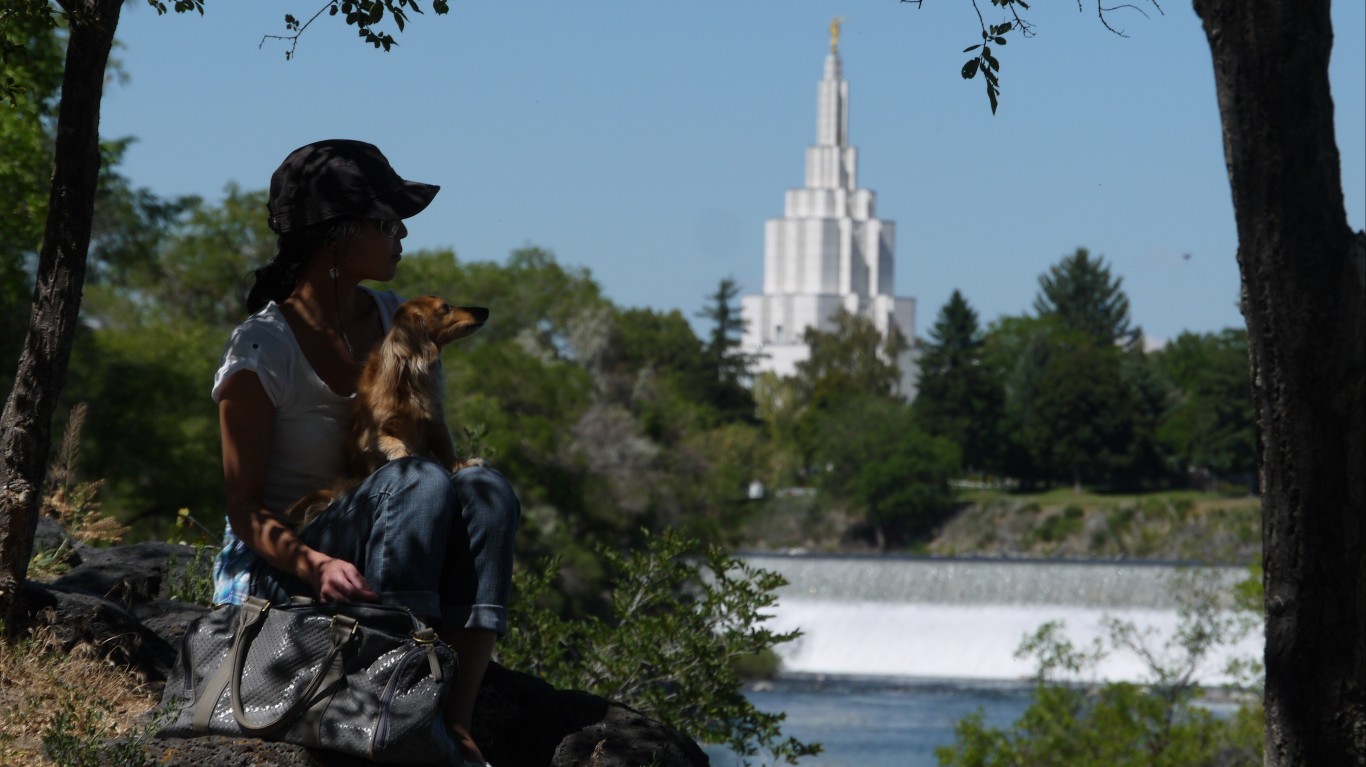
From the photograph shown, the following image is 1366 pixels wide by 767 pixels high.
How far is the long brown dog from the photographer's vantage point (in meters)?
3.25

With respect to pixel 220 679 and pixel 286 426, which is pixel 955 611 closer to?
pixel 286 426

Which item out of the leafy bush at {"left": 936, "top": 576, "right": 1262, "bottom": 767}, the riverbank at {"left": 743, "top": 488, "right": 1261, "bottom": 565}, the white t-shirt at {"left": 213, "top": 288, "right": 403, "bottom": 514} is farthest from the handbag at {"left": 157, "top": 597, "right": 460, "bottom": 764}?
the riverbank at {"left": 743, "top": 488, "right": 1261, "bottom": 565}

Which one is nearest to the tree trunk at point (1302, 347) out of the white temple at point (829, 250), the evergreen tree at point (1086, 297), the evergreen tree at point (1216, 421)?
the evergreen tree at point (1216, 421)

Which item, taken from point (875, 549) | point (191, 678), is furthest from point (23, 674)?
point (875, 549)

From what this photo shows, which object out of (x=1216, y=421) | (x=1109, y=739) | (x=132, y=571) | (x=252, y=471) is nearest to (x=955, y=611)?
(x=1109, y=739)

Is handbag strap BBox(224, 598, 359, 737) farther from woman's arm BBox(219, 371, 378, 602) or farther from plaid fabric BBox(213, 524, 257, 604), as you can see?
plaid fabric BBox(213, 524, 257, 604)

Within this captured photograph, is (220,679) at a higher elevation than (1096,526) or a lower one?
lower

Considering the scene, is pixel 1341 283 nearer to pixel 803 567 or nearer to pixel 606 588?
pixel 606 588

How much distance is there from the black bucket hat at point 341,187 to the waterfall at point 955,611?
28.1 meters

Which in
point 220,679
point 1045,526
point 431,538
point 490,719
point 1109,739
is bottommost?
point 1109,739

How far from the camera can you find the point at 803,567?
3591cm

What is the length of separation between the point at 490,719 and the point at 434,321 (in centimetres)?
80

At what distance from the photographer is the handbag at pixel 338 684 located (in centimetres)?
294

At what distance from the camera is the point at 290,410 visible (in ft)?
10.8
